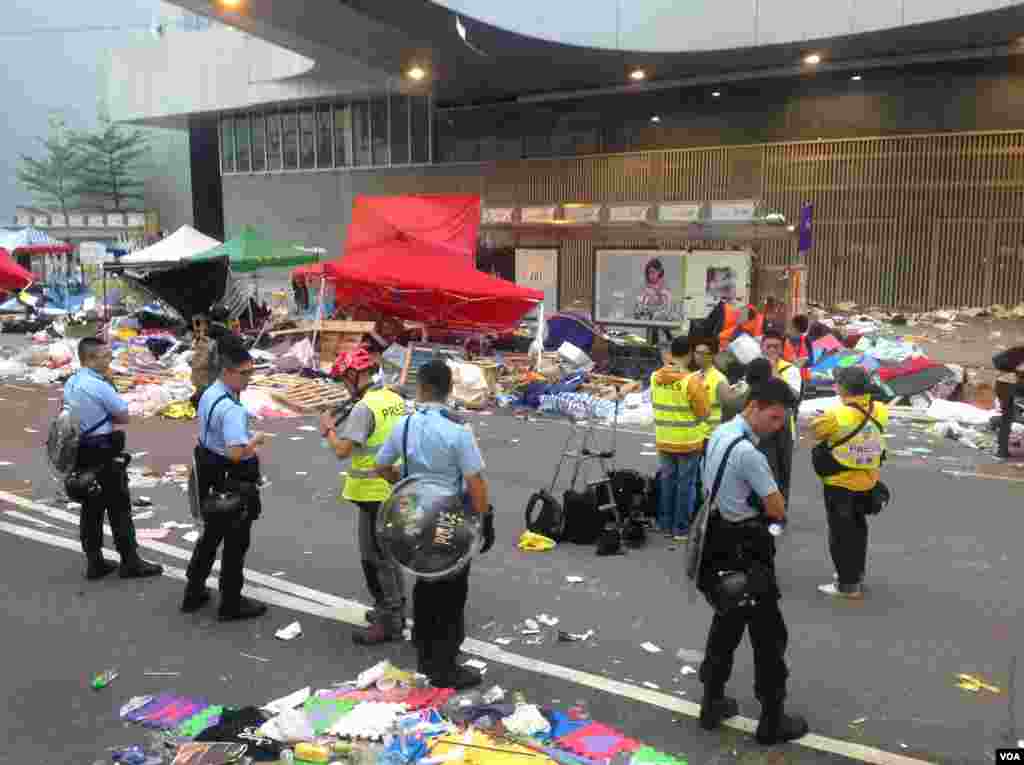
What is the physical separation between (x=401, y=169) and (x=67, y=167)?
88.6ft

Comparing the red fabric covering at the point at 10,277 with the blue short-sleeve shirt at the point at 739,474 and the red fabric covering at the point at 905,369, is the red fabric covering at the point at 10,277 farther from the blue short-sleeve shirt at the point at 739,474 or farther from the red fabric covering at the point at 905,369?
the red fabric covering at the point at 905,369

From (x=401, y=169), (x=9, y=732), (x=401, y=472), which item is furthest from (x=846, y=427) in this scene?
(x=401, y=169)

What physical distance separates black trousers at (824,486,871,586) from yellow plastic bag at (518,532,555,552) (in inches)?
89.4

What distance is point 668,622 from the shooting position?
18.9 feet

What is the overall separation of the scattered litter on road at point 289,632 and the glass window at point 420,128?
26.9 metres

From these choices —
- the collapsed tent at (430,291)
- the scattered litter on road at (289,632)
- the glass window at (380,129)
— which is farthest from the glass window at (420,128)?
the scattered litter on road at (289,632)

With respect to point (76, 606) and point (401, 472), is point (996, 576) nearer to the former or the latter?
point (401, 472)

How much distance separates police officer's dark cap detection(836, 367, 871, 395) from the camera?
232 inches

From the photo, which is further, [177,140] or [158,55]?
[177,140]

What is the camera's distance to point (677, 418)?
24.1 feet

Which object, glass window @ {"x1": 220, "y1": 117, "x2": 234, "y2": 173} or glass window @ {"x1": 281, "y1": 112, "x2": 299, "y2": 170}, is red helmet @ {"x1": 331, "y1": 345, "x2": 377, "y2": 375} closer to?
glass window @ {"x1": 281, "y1": 112, "x2": 299, "y2": 170}

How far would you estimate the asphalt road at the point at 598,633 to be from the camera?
4445 mm

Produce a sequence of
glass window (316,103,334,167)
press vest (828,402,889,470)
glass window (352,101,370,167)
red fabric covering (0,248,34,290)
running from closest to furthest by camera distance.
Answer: press vest (828,402,889,470) → red fabric covering (0,248,34,290) → glass window (352,101,370,167) → glass window (316,103,334,167)

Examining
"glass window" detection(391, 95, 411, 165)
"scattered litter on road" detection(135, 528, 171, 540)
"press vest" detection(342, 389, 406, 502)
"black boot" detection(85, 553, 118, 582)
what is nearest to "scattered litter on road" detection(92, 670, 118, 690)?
"press vest" detection(342, 389, 406, 502)
